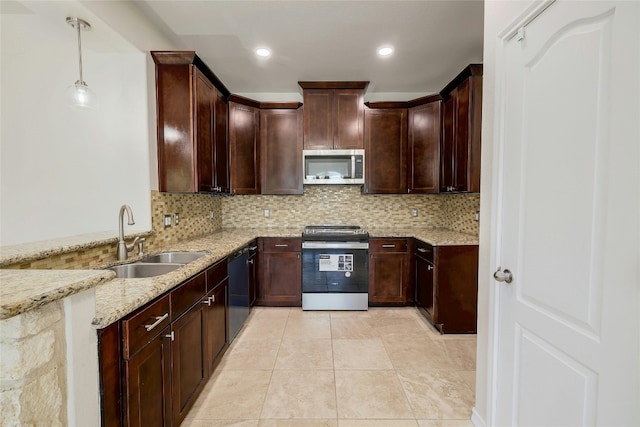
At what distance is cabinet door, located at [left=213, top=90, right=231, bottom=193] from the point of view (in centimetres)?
282

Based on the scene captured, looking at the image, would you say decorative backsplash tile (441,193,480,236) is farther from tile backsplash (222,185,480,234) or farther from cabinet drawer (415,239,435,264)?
cabinet drawer (415,239,435,264)

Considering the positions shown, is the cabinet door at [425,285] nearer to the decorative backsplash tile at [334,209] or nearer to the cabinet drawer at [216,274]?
the decorative backsplash tile at [334,209]

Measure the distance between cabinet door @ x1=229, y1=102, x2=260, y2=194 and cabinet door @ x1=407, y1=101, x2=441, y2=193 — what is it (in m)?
1.97

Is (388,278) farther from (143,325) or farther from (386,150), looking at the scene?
(143,325)

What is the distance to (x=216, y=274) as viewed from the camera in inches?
81.0

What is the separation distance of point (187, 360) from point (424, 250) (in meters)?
2.43

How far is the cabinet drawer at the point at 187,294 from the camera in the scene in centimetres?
147

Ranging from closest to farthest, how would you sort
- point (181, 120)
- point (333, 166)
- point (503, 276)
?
point (503, 276), point (181, 120), point (333, 166)

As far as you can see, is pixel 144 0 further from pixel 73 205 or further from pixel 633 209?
pixel 633 209

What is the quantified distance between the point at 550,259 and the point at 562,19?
0.92 m

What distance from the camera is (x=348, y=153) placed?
11.1 ft

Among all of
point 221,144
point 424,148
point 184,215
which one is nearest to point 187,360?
point 184,215

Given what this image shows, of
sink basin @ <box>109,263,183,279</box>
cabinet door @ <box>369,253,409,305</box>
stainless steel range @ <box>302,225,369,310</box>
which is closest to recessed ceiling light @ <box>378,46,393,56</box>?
stainless steel range @ <box>302,225,369,310</box>

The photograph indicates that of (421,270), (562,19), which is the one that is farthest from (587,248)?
(421,270)
